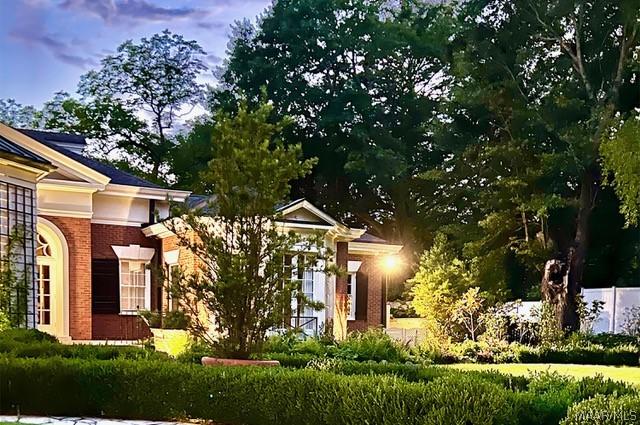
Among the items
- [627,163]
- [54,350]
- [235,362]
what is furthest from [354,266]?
[54,350]

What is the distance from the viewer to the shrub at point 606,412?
2783 mm

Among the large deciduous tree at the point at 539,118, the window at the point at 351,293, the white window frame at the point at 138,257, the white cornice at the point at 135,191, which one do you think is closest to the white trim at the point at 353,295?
the window at the point at 351,293

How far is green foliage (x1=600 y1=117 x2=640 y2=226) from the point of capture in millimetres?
7727

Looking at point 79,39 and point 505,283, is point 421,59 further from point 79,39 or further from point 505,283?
point 79,39

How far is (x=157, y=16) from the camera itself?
6129 millimetres

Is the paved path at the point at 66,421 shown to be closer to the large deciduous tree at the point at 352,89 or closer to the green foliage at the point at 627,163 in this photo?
the large deciduous tree at the point at 352,89

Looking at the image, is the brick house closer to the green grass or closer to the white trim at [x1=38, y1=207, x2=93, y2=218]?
the white trim at [x1=38, y1=207, x2=93, y2=218]

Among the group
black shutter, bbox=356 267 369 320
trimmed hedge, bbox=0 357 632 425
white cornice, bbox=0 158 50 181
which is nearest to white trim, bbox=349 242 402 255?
black shutter, bbox=356 267 369 320

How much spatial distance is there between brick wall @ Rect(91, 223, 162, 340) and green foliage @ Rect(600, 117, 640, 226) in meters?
6.02

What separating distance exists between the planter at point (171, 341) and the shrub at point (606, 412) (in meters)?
3.72

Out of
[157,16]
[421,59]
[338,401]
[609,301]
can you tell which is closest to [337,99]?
[421,59]

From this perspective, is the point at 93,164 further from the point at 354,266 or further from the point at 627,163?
the point at 627,163

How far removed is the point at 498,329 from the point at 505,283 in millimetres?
1878

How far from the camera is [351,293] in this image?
10.4 meters
